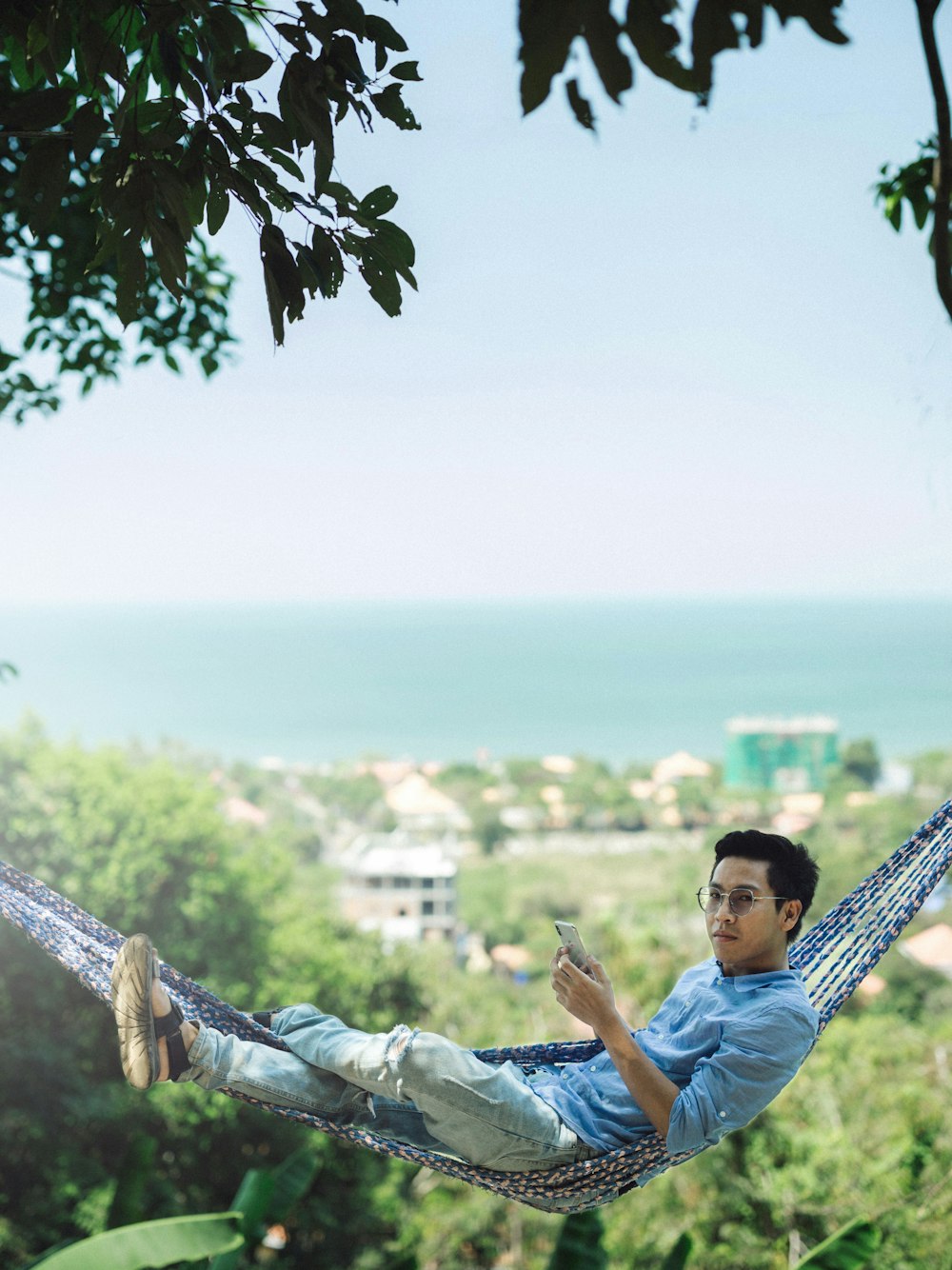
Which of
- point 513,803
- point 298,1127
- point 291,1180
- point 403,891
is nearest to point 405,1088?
point 291,1180

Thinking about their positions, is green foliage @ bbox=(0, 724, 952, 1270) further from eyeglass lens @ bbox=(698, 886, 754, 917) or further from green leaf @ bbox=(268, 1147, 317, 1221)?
eyeglass lens @ bbox=(698, 886, 754, 917)

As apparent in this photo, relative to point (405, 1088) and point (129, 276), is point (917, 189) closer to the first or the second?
point (129, 276)

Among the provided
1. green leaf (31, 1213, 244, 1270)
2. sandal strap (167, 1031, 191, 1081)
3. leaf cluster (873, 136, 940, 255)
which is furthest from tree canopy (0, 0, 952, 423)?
green leaf (31, 1213, 244, 1270)

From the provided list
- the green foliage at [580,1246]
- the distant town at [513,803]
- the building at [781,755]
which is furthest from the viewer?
the building at [781,755]

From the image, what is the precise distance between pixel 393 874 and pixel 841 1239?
25132mm

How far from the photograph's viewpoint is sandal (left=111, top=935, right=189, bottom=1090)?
6.42ft

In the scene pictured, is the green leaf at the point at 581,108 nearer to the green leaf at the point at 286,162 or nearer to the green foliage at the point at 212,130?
the green foliage at the point at 212,130

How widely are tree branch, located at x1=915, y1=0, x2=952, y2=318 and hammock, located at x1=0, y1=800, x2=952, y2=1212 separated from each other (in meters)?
1.27

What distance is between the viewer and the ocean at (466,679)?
6134cm

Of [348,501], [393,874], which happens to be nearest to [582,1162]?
[393,874]

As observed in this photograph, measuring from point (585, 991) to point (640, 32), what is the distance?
4.20ft

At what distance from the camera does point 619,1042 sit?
1822mm

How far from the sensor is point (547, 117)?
45.7 metres

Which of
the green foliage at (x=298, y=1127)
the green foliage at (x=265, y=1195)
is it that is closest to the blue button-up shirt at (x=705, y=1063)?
the green foliage at (x=265, y=1195)
